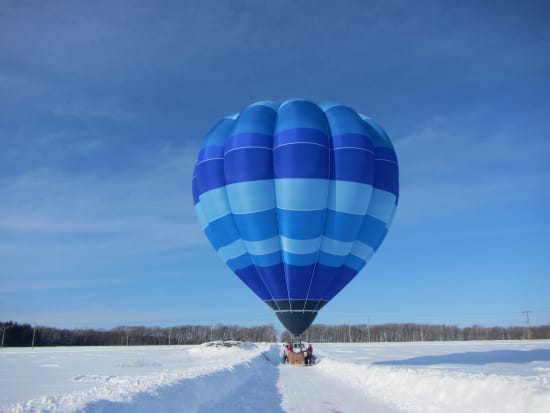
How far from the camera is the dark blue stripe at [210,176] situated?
2000cm

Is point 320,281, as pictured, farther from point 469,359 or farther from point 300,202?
point 469,359

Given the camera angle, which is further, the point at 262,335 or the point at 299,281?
the point at 262,335

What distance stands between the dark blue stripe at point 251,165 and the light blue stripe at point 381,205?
4906 mm

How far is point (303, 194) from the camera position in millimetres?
18141

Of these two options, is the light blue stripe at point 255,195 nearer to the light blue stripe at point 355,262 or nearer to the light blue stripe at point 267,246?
the light blue stripe at point 267,246

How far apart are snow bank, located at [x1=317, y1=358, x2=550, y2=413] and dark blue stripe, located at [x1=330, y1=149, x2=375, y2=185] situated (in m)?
8.79

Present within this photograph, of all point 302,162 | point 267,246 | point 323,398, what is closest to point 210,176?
point 267,246

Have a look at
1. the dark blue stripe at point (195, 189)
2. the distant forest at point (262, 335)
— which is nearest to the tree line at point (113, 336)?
the distant forest at point (262, 335)

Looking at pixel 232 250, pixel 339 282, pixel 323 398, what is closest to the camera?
pixel 323 398

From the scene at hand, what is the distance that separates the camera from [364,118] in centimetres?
2175

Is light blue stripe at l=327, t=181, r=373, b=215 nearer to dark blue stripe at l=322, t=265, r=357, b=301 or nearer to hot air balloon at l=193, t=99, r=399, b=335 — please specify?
hot air balloon at l=193, t=99, r=399, b=335

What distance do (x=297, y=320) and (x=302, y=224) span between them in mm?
4122

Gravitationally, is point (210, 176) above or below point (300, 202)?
above

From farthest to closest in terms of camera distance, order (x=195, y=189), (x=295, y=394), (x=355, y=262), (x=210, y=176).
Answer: (x=195, y=189) < (x=210, y=176) < (x=355, y=262) < (x=295, y=394)
